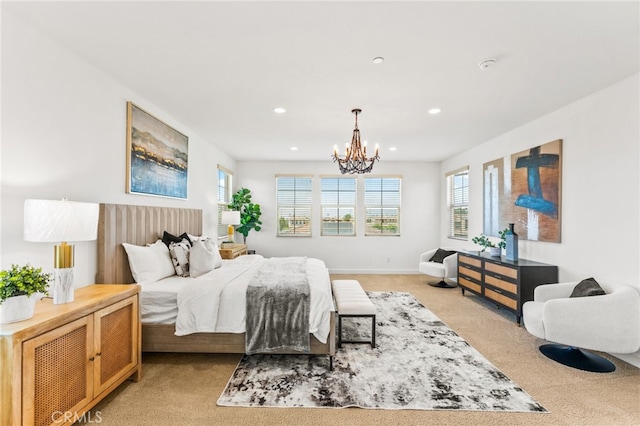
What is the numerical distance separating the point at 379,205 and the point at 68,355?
6070 millimetres

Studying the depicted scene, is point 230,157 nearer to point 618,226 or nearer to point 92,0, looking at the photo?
point 92,0

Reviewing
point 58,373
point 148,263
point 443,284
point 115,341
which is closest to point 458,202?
point 443,284

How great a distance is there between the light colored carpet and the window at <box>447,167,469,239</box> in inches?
121

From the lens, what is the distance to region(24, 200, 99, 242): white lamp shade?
1.74 m

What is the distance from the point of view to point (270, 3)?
5.90 feet

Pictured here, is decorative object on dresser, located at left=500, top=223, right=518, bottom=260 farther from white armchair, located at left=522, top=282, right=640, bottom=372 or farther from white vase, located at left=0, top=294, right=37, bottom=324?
white vase, located at left=0, top=294, right=37, bottom=324

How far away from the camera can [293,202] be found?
6.98 m

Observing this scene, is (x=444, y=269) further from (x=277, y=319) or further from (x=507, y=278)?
(x=277, y=319)

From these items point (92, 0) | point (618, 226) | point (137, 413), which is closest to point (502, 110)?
point (618, 226)

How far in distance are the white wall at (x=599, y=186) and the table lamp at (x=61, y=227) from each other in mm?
4510

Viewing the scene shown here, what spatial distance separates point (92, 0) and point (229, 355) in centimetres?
292

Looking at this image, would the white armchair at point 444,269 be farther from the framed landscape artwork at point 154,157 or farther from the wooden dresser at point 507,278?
the framed landscape artwork at point 154,157

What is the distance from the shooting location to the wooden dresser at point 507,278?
3574 mm

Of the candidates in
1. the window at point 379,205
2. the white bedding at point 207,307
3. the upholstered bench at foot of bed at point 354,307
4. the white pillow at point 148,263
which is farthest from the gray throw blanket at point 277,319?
the window at point 379,205
